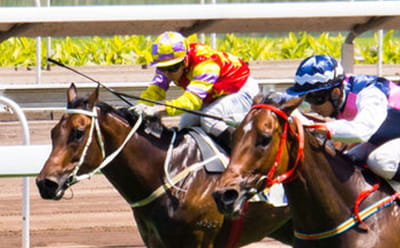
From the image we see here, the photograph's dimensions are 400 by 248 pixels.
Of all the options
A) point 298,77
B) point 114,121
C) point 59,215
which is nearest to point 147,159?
point 114,121

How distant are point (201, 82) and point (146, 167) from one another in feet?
1.86

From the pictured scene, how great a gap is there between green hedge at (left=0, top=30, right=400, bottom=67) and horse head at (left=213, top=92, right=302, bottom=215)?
21.5ft

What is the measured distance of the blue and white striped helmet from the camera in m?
4.66

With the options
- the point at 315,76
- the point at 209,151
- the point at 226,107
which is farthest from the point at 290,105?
the point at 226,107

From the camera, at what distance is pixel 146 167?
229 inches

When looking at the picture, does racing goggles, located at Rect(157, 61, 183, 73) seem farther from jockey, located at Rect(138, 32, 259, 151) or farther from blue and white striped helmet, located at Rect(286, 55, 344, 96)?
blue and white striped helmet, located at Rect(286, 55, 344, 96)

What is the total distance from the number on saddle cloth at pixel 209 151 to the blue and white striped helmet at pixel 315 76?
127cm

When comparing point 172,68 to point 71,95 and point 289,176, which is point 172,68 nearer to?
point 71,95

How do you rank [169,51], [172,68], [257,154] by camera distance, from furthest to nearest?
[172,68]
[169,51]
[257,154]

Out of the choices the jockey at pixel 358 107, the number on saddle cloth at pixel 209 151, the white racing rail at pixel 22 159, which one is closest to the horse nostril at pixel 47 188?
the white racing rail at pixel 22 159

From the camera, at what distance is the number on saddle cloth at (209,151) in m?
5.89

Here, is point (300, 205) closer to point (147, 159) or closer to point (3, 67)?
point (147, 159)

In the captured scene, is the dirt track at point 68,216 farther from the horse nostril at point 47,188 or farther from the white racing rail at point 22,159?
the horse nostril at point 47,188

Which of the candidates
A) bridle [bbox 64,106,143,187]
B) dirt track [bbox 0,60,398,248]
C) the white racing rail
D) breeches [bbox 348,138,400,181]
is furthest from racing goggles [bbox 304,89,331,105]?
dirt track [bbox 0,60,398,248]
